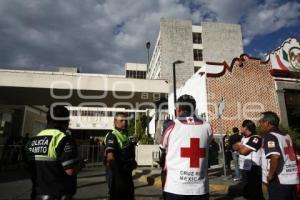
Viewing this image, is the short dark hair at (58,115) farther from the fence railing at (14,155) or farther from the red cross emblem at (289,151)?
the fence railing at (14,155)

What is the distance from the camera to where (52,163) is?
3.08 m

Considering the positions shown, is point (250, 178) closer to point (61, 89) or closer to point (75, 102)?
point (61, 89)

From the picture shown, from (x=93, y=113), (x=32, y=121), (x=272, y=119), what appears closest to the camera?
(x=272, y=119)

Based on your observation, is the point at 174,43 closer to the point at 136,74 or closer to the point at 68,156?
the point at 136,74

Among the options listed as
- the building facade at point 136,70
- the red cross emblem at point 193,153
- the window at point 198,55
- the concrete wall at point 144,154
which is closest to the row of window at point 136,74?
the building facade at point 136,70

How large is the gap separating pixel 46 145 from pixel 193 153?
→ 165 cm

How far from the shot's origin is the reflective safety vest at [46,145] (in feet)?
10.1

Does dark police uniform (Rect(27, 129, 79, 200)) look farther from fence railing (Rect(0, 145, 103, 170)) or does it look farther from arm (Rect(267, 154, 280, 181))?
fence railing (Rect(0, 145, 103, 170))

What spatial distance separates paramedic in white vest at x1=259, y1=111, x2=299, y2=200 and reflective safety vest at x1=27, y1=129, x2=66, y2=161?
2747 mm

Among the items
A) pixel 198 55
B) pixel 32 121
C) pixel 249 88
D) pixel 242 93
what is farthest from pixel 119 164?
pixel 198 55

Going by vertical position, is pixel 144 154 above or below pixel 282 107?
below

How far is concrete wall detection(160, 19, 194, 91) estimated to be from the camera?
4047cm

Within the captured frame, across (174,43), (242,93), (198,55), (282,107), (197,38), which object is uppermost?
(197,38)

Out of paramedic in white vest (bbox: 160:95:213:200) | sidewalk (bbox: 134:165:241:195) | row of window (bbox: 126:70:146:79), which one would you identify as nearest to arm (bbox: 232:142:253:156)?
paramedic in white vest (bbox: 160:95:213:200)
